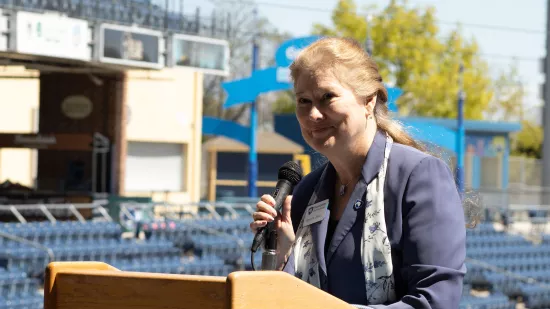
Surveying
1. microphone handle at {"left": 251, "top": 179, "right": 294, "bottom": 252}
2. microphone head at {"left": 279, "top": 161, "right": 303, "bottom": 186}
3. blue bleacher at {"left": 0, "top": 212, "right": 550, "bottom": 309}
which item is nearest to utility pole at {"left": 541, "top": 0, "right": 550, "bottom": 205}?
blue bleacher at {"left": 0, "top": 212, "right": 550, "bottom": 309}

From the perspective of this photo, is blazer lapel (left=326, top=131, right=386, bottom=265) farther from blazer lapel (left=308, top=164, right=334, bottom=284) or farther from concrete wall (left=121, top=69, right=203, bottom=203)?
concrete wall (left=121, top=69, right=203, bottom=203)

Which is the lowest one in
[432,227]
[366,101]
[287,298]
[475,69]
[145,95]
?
[287,298]

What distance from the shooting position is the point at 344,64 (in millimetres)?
A: 2533

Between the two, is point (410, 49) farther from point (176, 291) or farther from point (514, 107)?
point (176, 291)

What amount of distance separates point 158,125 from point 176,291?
26.6 meters


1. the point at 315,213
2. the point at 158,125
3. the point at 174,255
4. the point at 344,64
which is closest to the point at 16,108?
the point at 158,125

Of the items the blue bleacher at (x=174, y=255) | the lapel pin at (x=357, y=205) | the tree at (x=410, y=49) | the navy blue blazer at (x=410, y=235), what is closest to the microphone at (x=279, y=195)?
the navy blue blazer at (x=410, y=235)

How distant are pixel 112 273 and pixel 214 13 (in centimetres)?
2025

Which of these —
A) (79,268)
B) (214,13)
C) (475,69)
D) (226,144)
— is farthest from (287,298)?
(475,69)

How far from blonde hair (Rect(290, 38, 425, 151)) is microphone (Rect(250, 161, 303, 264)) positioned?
1.17 feet

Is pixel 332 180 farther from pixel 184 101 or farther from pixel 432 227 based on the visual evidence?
pixel 184 101

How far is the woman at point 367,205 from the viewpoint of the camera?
237 centimetres

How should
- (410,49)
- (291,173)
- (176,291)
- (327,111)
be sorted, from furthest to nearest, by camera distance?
→ (410,49)
(291,173)
(327,111)
(176,291)

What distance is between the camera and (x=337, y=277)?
2514 millimetres
